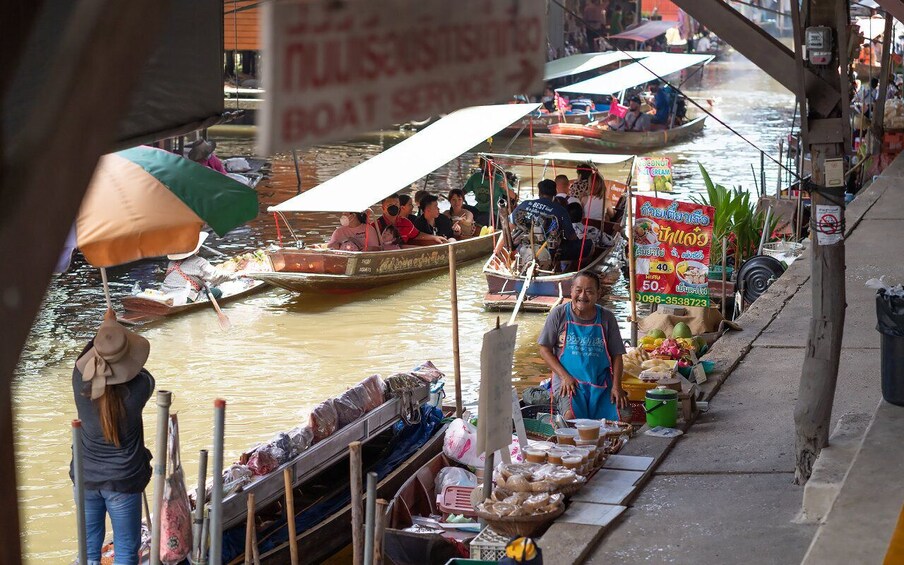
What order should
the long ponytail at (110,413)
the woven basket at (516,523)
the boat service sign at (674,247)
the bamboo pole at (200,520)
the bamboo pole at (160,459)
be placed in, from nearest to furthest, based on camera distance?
the bamboo pole at (160,459)
the bamboo pole at (200,520)
the woven basket at (516,523)
the long ponytail at (110,413)
the boat service sign at (674,247)

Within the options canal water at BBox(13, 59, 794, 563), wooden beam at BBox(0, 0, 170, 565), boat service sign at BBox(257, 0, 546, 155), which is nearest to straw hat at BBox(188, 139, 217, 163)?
canal water at BBox(13, 59, 794, 563)

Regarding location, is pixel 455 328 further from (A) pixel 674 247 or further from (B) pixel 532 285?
(B) pixel 532 285

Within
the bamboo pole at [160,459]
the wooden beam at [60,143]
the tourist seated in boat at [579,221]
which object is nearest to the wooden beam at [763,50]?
the bamboo pole at [160,459]

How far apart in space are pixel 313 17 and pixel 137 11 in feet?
2.66

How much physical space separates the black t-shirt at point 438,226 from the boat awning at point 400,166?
5.29 ft

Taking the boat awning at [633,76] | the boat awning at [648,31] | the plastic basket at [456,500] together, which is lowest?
the plastic basket at [456,500]

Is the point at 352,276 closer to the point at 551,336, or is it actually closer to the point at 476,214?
the point at 476,214

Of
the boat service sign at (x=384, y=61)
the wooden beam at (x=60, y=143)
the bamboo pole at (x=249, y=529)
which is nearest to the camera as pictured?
the wooden beam at (x=60, y=143)

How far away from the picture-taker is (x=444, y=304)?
656 inches

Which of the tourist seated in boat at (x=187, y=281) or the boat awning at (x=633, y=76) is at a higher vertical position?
the boat awning at (x=633, y=76)

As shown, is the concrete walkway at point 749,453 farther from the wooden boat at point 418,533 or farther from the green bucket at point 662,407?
the wooden boat at point 418,533

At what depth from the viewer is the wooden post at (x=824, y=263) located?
21.8ft

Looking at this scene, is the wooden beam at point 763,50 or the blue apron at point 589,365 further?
the blue apron at point 589,365

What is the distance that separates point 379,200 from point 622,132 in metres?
18.2
